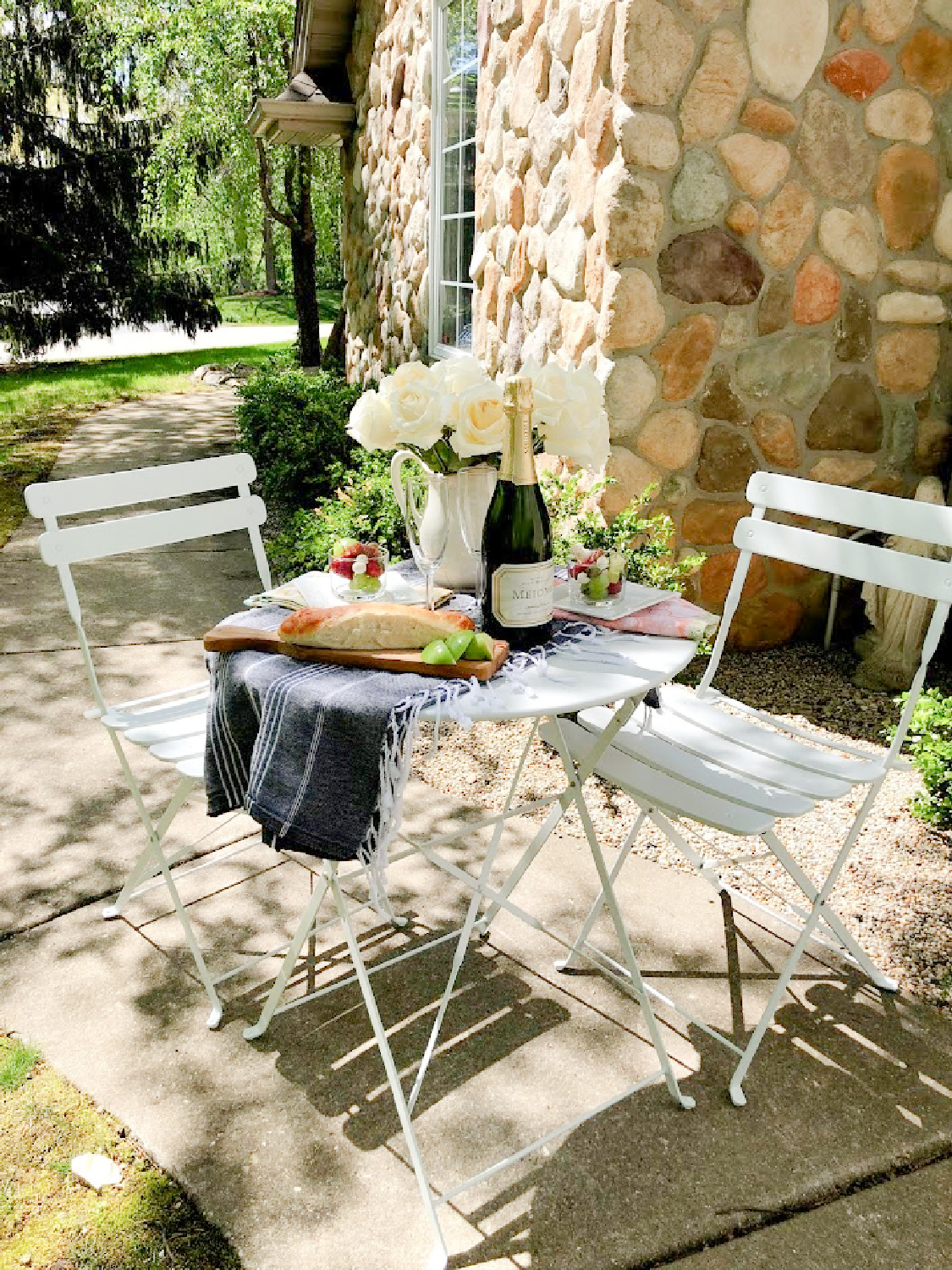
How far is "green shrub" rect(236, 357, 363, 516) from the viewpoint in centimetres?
653

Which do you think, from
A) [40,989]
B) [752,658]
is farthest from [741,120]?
[40,989]

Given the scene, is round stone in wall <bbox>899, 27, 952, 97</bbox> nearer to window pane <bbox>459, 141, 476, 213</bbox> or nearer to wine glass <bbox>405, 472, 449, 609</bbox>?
window pane <bbox>459, 141, 476, 213</bbox>

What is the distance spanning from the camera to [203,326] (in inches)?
661

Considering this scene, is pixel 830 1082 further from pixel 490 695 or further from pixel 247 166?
pixel 247 166

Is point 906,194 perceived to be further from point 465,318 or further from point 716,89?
point 465,318

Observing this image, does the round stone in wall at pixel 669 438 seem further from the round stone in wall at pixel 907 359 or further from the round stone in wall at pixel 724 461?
the round stone in wall at pixel 907 359

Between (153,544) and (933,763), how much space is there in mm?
2324

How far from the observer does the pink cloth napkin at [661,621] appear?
2209mm

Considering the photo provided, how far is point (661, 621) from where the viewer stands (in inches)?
88.5

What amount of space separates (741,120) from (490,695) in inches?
117

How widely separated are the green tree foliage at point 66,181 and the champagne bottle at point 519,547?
14895mm

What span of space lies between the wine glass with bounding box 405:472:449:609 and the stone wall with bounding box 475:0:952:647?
193cm

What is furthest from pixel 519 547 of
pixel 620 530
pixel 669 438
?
pixel 669 438

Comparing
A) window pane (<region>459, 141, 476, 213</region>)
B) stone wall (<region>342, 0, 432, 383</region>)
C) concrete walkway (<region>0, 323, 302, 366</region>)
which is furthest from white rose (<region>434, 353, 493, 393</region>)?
concrete walkway (<region>0, 323, 302, 366</region>)
